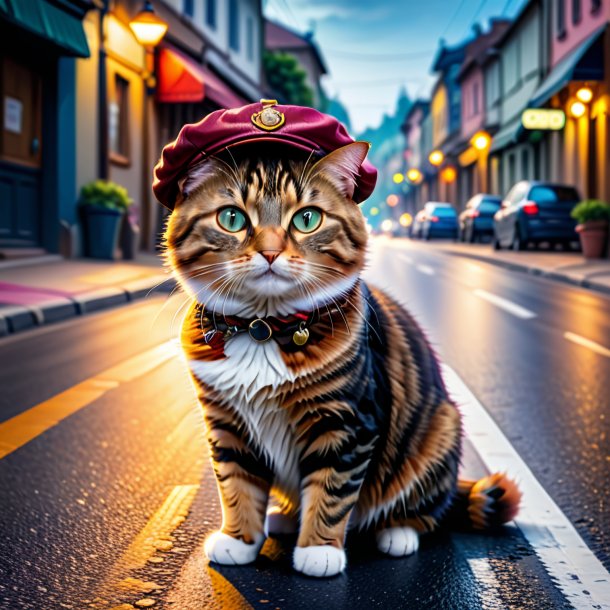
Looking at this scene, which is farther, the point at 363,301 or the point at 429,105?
the point at 429,105

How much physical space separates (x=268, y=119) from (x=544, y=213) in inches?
770

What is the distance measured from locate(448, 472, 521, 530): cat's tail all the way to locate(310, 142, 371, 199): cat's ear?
1.07 meters

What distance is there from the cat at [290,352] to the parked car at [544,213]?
62.5ft

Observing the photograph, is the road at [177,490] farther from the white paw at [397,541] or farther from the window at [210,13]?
the window at [210,13]

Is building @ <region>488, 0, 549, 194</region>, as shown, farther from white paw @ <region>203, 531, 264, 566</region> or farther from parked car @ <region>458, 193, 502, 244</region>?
white paw @ <region>203, 531, 264, 566</region>

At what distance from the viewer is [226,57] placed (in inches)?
1143

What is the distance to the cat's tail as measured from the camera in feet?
9.09

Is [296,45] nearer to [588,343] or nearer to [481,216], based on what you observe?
[481,216]

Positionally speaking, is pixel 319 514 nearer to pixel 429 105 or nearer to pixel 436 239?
pixel 436 239

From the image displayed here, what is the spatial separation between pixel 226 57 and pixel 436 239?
41.2 feet

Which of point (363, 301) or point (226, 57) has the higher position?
point (226, 57)

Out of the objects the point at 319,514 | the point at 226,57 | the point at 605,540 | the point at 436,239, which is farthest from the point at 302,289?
the point at 436,239

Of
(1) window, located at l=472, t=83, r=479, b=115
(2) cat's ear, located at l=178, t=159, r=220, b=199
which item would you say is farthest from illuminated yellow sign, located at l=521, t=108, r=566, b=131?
(2) cat's ear, located at l=178, t=159, r=220, b=199

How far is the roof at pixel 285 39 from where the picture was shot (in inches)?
2448
